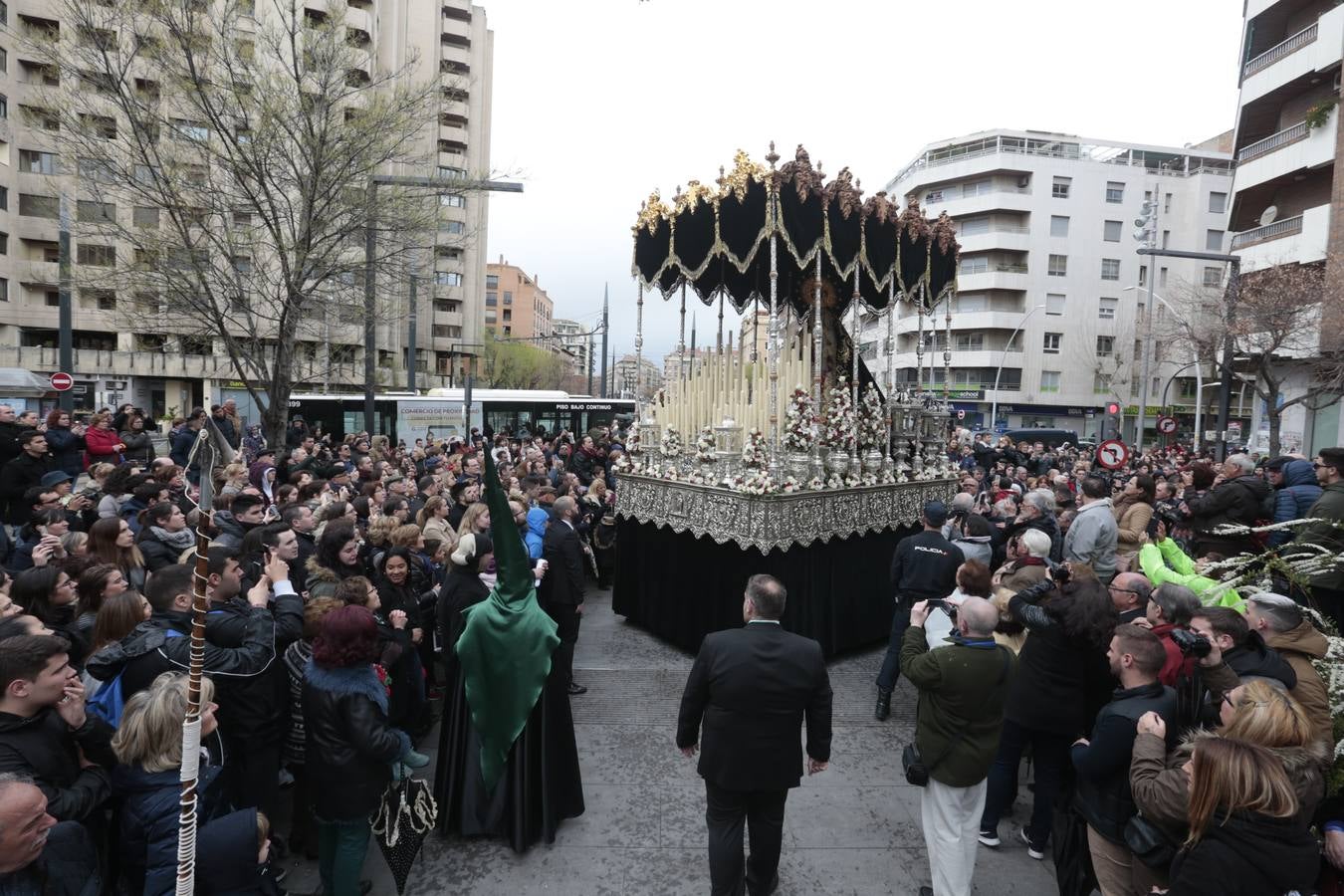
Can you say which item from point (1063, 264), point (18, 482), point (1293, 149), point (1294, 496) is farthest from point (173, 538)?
point (1063, 264)

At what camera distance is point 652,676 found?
698cm

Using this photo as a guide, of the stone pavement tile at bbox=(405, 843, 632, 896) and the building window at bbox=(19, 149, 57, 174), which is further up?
the building window at bbox=(19, 149, 57, 174)

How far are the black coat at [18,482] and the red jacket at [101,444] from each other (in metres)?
2.85

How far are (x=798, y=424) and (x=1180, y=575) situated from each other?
3.61 m

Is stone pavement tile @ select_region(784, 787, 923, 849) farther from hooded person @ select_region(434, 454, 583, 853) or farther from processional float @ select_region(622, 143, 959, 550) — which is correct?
processional float @ select_region(622, 143, 959, 550)

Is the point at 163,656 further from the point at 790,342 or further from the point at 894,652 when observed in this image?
the point at 790,342

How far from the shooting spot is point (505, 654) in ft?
12.1

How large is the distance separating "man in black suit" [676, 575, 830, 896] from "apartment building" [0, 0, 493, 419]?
19.1m

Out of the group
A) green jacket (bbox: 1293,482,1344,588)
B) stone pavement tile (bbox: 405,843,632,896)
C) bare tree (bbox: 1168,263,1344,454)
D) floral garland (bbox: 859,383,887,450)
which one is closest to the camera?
stone pavement tile (bbox: 405,843,632,896)

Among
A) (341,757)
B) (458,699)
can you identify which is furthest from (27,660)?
(458,699)

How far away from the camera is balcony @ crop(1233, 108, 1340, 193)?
779 inches

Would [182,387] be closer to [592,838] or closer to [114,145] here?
[114,145]

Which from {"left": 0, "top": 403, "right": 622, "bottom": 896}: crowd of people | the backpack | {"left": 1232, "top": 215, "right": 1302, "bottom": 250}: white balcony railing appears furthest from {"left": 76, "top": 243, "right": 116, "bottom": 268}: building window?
{"left": 1232, "top": 215, "right": 1302, "bottom": 250}: white balcony railing

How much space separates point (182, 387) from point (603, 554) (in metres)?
40.1
